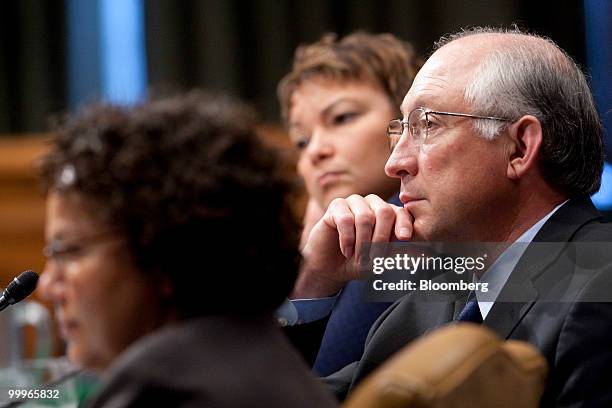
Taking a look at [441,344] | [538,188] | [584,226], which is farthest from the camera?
[538,188]

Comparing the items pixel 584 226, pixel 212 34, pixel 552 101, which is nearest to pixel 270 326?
pixel 584 226

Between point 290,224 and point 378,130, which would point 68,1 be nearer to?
point 378,130

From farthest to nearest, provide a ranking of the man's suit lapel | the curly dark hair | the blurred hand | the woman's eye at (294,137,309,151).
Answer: the woman's eye at (294,137,309,151), the blurred hand, the man's suit lapel, the curly dark hair

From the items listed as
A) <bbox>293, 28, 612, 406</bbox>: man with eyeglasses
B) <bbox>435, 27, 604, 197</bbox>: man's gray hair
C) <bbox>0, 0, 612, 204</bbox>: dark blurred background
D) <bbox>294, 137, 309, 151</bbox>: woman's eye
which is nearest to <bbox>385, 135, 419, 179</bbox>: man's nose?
<bbox>293, 28, 612, 406</bbox>: man with eyeglasses

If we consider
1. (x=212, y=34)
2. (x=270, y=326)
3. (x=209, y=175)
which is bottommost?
(x=212, y=34)

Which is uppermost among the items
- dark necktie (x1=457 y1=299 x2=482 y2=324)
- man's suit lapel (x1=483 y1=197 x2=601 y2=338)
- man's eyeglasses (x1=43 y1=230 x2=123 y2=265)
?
man's eyeglasses (x1=43 y1=230 x2=123 y2=265)

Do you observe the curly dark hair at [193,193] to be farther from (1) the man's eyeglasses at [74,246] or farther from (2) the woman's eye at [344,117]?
(2) the woman's eye at [344,117]

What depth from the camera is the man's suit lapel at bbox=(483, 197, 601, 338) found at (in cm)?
161

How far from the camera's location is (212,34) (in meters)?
4.40

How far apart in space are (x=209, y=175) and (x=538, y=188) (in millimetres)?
888

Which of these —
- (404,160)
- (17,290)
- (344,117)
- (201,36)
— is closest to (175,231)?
(17,290)

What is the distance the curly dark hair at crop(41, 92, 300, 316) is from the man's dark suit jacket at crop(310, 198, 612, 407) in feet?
1.70

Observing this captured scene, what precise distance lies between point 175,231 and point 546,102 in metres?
0.94

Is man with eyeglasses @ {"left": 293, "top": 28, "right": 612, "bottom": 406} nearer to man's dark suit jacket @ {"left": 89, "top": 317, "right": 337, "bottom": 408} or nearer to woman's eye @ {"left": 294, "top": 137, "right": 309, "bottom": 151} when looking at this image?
man's dark suit jacket @ {"left": 89, "top": 317, "right": 337, "bottom": 408}
